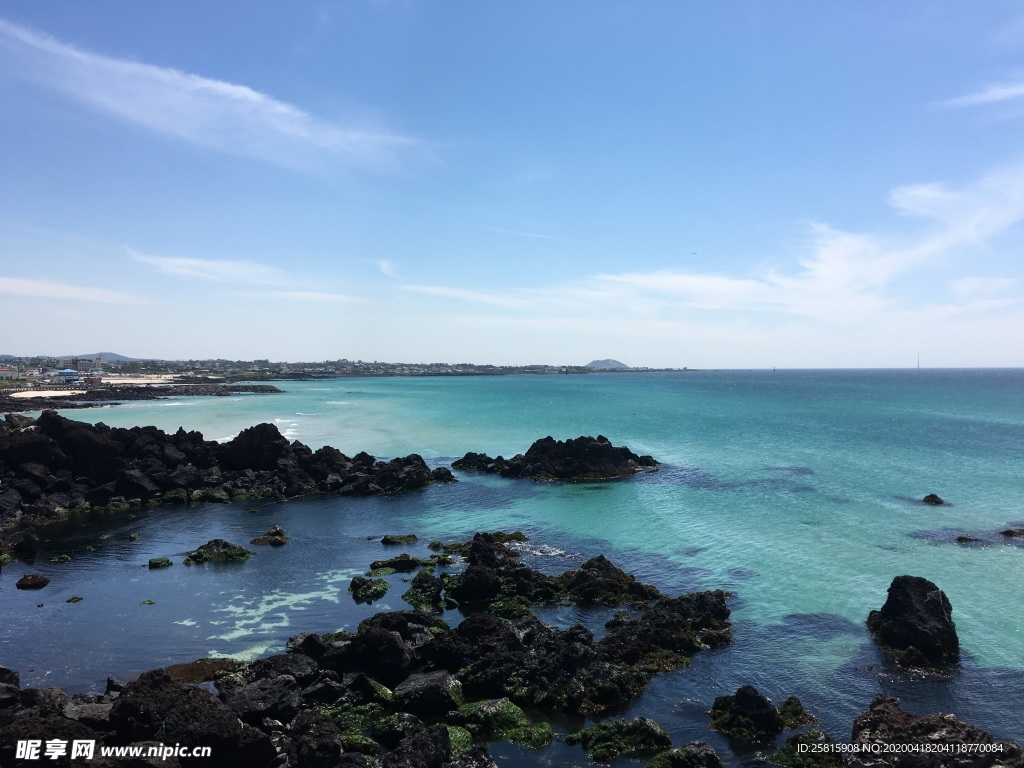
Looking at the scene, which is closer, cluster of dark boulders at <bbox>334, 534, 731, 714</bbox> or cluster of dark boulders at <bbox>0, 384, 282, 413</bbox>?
cluster of dark boulders at <bbox>334, 534, 731, 714</bbox>

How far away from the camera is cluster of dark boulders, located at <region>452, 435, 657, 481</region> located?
52.7m

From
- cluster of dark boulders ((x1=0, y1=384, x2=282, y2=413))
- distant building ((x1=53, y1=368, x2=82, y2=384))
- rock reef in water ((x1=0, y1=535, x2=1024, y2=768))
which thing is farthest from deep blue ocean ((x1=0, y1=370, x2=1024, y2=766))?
distant building ((x1=53, y1=368, x2=82, y2=384))

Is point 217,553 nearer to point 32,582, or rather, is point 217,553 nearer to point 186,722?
point 32,582

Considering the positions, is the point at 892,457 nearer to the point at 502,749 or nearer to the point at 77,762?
the point at 502,749

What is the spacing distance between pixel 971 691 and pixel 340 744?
17.1m

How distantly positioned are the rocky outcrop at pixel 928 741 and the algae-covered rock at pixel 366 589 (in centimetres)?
1736

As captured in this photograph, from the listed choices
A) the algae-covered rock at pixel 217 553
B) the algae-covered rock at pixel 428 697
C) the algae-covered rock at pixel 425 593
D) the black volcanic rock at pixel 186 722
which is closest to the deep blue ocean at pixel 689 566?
the algae-covered rock at pixel 425 593

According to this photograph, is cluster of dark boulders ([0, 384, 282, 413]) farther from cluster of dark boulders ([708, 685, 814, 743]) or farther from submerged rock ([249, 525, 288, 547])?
cluster of dark boulders ([708, 685, 814, 743])

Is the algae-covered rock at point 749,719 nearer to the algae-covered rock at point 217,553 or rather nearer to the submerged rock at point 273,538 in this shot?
the algae-covered rock at point 217,553

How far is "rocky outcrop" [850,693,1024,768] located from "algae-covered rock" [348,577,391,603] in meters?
17.4

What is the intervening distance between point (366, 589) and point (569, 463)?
1182 inches

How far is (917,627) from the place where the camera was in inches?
776

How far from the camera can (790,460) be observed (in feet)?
196

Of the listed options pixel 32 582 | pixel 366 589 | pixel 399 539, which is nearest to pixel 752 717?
pixel 366 589
